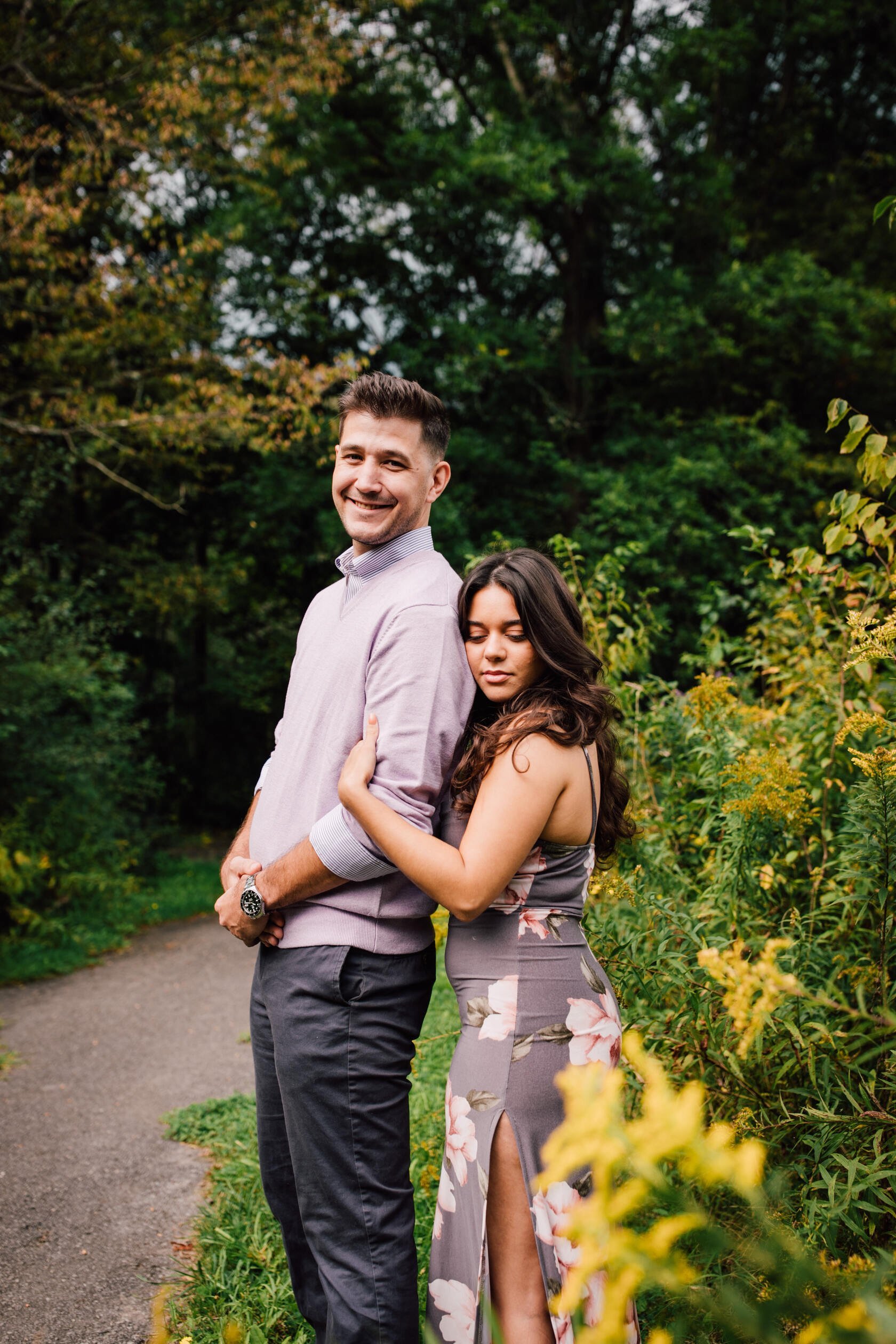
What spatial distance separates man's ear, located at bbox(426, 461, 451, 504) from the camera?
80.3 inches

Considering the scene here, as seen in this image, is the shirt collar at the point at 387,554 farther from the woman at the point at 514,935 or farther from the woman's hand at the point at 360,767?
the woman's hand at the point at 360,767

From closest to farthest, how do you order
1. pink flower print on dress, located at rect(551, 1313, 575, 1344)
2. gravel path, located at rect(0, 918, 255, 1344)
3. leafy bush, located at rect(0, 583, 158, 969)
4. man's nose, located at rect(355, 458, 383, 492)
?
1. pink flower print on dress, located at rect(551, 1313, 575, 1344)
2. man's nose, located at rect(355, 458, 383, 492)
3. gravel path, located at rect(0, 918, 255, 1344)
4. leafy bush, located at rect(0, 583, 158, 969)

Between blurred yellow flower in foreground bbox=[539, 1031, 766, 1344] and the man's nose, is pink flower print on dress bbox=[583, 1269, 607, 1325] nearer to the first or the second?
blurred yellow flower in foreground bbox=[539, 1031, 766, 1344]

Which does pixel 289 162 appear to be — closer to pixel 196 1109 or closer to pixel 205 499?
pixel 205 499

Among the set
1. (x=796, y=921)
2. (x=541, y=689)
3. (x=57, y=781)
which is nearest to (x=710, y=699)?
(x=796, y=921)

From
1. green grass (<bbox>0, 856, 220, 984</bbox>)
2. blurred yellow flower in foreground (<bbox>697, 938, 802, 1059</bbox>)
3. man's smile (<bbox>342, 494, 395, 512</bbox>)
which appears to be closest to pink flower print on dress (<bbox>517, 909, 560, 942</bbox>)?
blurred yellow flower in foreground (<bbox>697, 938, 802, 1059</bbox>)

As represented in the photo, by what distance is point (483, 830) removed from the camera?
1.56 meters

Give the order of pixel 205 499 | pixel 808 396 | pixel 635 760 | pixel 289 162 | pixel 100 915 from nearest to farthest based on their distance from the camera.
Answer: pixel 635 760 < pixel 100 915 < pixel 289 162 < pixel 808 396 < pixel 205 499

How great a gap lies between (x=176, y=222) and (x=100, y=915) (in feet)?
27.8

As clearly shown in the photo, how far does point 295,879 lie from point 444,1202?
0.63m

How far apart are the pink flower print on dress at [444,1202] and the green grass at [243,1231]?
0.60 meters

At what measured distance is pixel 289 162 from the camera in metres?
8.71

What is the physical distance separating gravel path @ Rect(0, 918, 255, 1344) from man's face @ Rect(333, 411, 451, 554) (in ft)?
7.19

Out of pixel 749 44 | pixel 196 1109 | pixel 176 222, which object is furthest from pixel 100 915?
pixel 749 44
